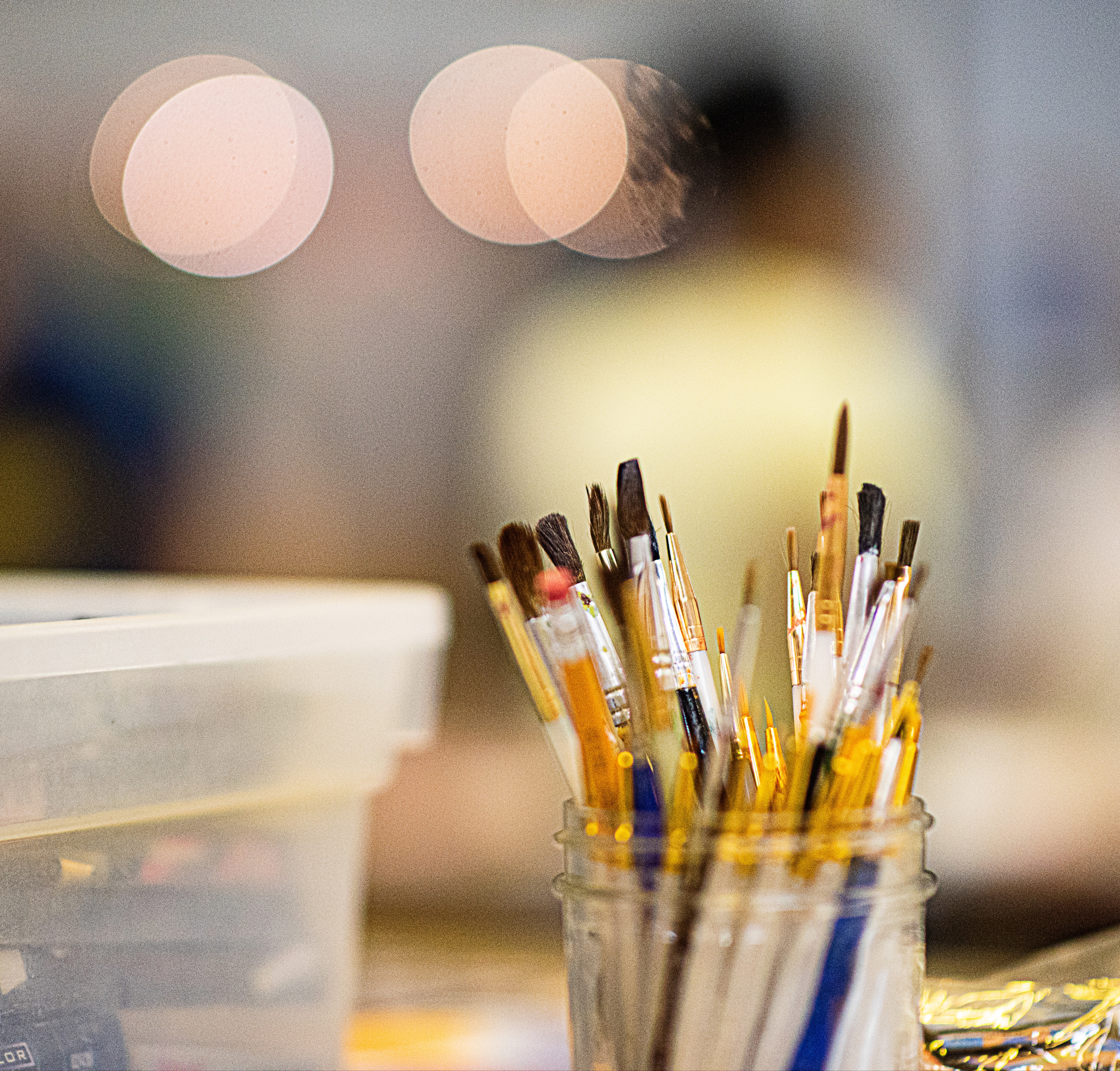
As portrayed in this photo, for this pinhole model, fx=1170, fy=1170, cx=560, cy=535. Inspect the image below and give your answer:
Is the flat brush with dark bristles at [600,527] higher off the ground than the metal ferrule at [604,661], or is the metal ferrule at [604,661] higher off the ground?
the flat brush with dark bristles at [600,527]

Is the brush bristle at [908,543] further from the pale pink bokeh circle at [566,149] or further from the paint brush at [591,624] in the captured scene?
the pale pink bokeh circle at [566,149]

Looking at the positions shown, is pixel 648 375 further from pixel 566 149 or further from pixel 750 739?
pixel 750 739

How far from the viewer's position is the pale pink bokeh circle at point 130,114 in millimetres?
680

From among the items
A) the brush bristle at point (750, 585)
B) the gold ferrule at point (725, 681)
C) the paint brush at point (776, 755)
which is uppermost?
the brush bristle at point (750, 585)

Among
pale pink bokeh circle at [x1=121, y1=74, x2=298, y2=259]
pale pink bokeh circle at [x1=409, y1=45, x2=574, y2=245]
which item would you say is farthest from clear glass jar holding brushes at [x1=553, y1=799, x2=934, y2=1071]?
pale pink bokeh circle at [x1=409, y1=45, x2=574, y2=245]

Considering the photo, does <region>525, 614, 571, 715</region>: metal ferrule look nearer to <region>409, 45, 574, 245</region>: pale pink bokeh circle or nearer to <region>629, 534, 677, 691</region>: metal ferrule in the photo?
<region>629, 534, 677, 691</region>: metal ferrule

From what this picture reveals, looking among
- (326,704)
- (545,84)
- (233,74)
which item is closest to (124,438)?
(233,74)

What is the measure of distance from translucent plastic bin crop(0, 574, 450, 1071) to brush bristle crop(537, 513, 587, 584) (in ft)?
0.37

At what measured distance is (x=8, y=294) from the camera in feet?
2.85

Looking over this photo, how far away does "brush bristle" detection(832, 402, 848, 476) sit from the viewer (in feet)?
0.84

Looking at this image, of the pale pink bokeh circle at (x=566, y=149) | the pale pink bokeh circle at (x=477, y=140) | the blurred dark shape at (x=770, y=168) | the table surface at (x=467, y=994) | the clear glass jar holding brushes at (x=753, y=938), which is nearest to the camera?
the clear glass jar holding brushes at (x=753, y=938)

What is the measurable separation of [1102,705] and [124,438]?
2.36 feet

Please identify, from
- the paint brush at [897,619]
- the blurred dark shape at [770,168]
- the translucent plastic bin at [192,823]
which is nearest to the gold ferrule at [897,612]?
the paint brush at [897,619]

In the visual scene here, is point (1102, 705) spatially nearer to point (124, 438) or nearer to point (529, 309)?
point (529, 309)
